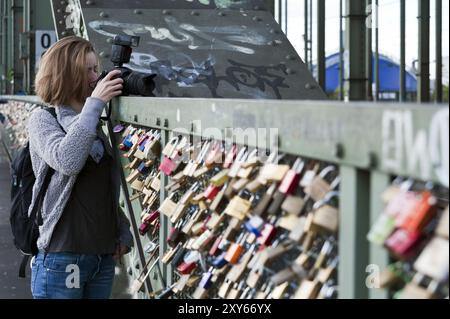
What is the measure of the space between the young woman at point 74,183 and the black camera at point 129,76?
138cm

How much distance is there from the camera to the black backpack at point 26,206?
3.47m

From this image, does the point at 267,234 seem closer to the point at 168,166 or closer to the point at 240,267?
the point at 240,267

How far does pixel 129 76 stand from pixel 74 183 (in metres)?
1.90

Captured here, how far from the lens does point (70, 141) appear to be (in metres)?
3.34

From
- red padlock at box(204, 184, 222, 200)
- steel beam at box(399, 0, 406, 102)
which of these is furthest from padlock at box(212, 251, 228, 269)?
steel beam at box(399, 0, 406, 102)

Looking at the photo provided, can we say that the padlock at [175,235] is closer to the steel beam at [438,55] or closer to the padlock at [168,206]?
the padlock at [168,206]

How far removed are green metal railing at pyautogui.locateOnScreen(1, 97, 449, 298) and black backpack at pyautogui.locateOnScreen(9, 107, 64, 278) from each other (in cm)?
97

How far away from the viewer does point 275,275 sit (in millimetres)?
2516

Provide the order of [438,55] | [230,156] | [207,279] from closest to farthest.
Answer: [230,156]
[207,279]
[438,55]

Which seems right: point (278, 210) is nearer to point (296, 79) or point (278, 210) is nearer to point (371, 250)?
point (371, 250)

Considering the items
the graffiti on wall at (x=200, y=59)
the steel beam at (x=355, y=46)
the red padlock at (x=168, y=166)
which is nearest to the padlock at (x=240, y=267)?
the red padlock at (x=168, y=166)

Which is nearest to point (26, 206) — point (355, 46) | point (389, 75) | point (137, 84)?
point (137, 84)

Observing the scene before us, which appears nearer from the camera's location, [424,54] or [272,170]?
[272,170]
